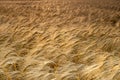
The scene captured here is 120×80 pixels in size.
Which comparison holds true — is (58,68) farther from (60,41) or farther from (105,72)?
(60,41)

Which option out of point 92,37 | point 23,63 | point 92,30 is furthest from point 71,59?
point 92,30

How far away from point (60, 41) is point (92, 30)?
1.71 m

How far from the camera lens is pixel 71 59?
4.86 metres

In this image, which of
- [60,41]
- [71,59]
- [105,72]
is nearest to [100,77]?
[105,72]

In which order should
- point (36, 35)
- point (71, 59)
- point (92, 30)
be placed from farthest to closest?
point (92, 30), point (36, 35), point (71, 59)

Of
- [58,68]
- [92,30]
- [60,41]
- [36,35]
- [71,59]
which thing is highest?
[92,30]

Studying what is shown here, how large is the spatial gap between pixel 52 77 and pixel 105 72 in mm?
620

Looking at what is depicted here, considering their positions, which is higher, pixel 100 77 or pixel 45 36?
pixel 45 36

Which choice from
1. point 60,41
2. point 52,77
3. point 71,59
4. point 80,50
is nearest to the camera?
point 52,77

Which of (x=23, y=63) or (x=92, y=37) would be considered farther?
(x=92, y=37)

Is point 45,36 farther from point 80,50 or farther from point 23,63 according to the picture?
point 23,63

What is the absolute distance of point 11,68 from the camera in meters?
4.18

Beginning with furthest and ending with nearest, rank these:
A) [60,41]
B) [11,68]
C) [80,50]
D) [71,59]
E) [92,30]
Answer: [92,30] < [60,41] < [80,50] < [71,59] < [11,68]

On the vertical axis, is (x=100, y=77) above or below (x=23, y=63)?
below
